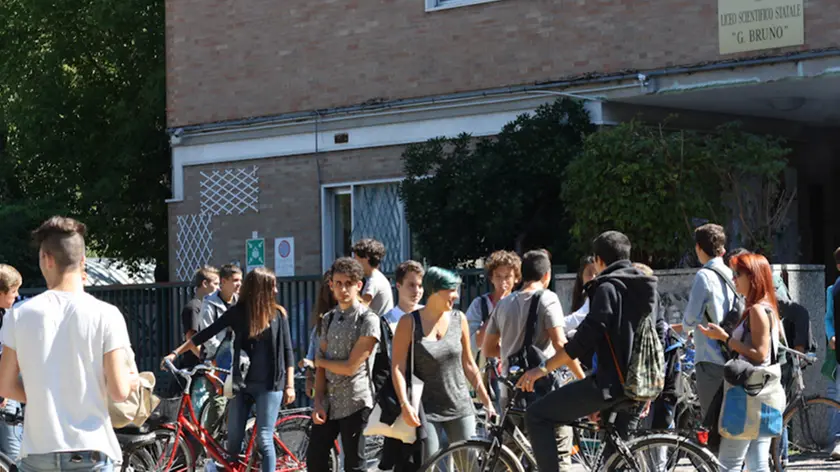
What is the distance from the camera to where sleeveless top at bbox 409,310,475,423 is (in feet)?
29.0

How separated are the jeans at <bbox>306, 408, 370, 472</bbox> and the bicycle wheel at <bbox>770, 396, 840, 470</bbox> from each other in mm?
3314

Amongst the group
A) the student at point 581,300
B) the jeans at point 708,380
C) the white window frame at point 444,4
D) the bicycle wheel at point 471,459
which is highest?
the white window frame at point 444,4

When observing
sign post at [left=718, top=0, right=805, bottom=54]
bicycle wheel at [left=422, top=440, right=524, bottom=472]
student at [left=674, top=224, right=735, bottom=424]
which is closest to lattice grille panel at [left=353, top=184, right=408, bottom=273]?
sign post at [left=718, top=0, right=805, bottom=54]

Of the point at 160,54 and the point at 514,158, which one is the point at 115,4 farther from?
the point at 514,158

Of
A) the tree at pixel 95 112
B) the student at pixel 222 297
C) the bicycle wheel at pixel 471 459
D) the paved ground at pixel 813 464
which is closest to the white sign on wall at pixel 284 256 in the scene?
the tree at pixel 95 112

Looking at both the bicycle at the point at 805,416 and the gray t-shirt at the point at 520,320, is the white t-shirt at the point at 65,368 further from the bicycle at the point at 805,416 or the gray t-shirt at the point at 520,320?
the bicycle at the point at 805,416

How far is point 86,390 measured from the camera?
236 inches

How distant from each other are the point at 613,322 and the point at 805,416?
3.83 m

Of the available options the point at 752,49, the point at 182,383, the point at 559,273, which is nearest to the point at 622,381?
the point at 182,383

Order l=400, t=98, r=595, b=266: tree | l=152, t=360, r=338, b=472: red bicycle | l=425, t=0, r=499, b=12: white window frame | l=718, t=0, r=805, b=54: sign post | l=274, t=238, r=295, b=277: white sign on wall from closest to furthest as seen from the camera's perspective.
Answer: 1. l=152, t=360, r=338, b=472: red bicycle
2. l=718, t=0, r=805, b=54: sign post
3. l=400, t=98, r=595, b=266: tree
4. l=425, t=0, r=499, b=12: white window frame
5. l=274, t=238, r=295, b=277: white sign on wall

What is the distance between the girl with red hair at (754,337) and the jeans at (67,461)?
392cm

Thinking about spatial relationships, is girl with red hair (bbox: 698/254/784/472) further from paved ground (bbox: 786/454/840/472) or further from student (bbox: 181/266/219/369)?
student (bbox: 181/266/219/369)

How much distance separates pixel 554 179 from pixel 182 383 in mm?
7048

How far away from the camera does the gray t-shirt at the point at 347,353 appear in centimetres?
919
